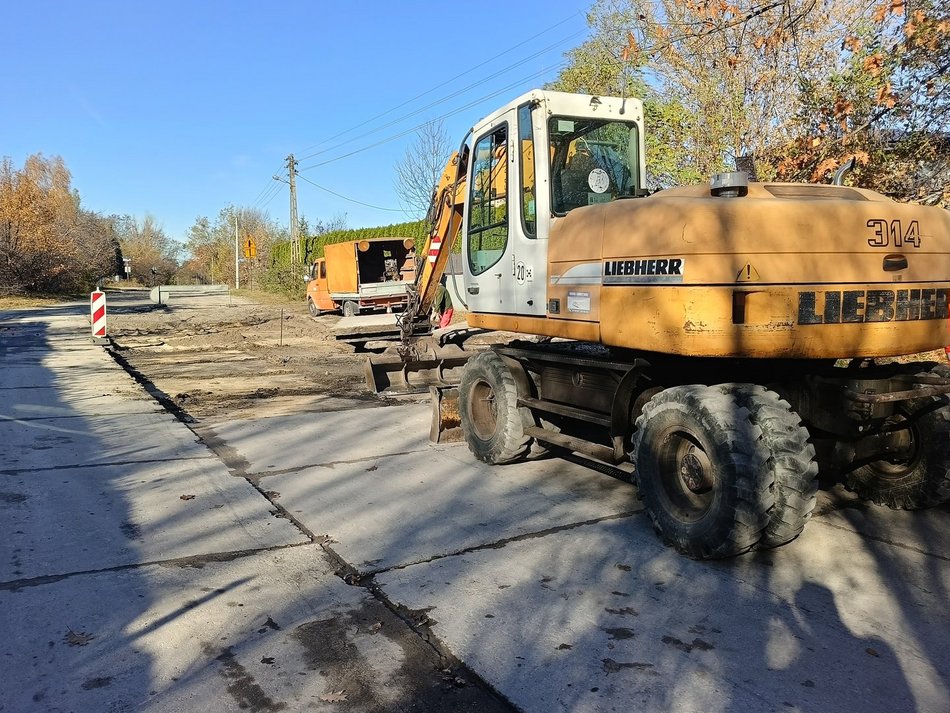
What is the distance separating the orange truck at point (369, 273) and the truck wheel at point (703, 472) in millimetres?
20477

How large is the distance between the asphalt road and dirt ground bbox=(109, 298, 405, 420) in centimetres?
364

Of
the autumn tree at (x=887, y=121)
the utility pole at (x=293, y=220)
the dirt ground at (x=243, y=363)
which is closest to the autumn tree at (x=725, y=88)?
the autumn tree at (x=887, y=121)

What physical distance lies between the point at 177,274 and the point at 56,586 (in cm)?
9542

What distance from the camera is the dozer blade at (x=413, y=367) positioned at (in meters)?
9.54

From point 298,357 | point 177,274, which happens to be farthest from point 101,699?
point 177,274

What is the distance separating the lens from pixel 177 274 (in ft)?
303

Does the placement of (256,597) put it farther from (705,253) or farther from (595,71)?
(595,71)

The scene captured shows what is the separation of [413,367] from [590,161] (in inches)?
171

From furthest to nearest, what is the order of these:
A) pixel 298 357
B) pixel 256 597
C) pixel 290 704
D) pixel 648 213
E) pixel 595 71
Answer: pixel 595 71
pixel 298 357
pixel 648 213
pixel 256 597
pixel 290 704

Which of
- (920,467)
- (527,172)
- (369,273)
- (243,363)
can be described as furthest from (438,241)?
(369,273)

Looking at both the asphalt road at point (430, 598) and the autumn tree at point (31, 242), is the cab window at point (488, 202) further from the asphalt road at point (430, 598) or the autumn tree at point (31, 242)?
the autumn tree at point (31, 242)

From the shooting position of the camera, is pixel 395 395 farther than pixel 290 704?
Yes

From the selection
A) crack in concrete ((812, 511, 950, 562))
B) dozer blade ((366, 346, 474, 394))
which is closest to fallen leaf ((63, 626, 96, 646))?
crack in concrete ((812, 511, 950, 562))

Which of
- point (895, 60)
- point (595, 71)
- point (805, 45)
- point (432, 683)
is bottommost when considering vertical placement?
point (432, 683)
